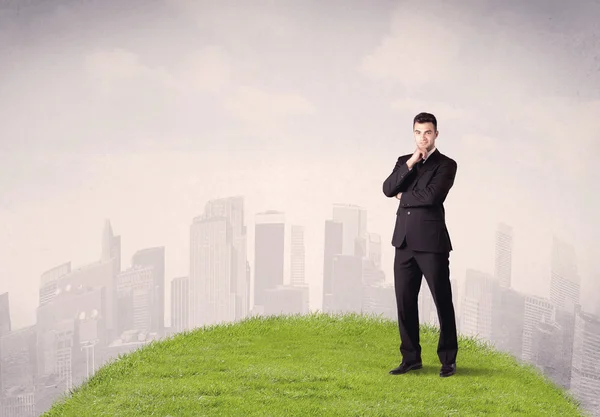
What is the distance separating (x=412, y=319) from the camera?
20.6ft

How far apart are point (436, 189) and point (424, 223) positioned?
0.99 feet

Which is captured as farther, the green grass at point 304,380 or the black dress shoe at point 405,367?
the black dress shoe at point 405,367

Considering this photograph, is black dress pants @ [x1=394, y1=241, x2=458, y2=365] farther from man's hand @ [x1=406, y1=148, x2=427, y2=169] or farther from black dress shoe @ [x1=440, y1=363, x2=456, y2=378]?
man's hand @ [x1=406, y1=148, x2=427, y2=169]

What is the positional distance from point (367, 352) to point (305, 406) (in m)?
1.75

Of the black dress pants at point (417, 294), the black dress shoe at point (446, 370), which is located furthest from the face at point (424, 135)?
the black dress shoe at point (446, 370)

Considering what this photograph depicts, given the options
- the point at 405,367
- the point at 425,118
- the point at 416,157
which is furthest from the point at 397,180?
the point at 405,367

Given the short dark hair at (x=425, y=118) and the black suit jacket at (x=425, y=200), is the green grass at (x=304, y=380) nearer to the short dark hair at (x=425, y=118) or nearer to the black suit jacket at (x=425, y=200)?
the black suit jacket at (x=425, y=200)

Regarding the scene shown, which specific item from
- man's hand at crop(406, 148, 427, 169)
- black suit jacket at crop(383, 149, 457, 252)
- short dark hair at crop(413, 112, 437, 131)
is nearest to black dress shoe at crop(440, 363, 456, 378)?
black suit jacket at crop(383, 149, 457, 252)

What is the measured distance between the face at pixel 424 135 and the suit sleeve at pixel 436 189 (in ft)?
0.71

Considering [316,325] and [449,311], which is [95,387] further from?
[449,311]

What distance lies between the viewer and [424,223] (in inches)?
235

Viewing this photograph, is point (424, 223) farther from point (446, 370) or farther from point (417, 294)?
point (446, 370)

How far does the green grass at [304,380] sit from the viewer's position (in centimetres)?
587

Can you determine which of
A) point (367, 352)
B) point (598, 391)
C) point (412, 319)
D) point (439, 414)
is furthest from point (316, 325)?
point (598, 391)
